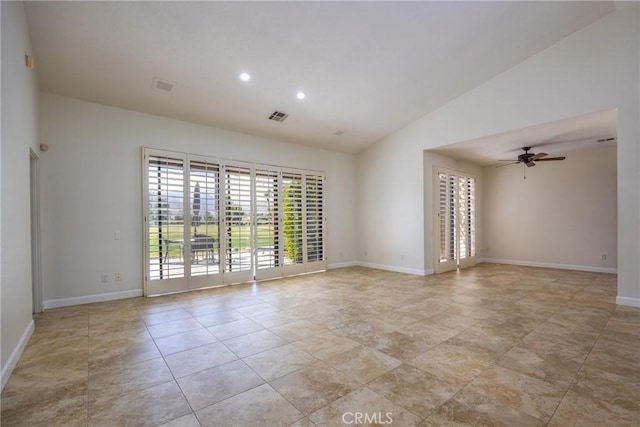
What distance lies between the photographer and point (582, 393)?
6.64 ft

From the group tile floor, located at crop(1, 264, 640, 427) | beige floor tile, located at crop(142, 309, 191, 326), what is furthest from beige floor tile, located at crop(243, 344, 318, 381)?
beige floor tile, located at crop(142, 309, 191, 326)

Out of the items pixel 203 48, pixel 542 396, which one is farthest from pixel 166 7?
pixel 542 396

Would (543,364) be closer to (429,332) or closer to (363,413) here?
(429,332)

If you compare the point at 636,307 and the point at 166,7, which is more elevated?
the point at 166,7

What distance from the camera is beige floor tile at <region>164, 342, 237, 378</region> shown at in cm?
242

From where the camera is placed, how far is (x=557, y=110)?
4.39 meters

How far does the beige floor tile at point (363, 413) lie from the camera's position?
68.9 inches

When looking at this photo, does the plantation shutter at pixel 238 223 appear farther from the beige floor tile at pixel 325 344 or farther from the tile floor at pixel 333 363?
the beige floor tile at pixel 325 344

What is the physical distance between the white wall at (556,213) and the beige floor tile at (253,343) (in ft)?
24.3

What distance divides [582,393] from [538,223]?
6.64 metres

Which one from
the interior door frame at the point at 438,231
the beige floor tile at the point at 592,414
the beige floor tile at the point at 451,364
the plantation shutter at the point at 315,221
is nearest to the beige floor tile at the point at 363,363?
the beige floor tile at the point at 451,364

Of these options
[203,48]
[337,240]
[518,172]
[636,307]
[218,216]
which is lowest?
[636,307]

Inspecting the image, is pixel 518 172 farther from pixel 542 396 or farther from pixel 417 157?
pixel 542 396

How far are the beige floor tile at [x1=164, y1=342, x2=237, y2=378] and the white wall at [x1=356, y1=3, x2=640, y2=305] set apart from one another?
15.2 feet
